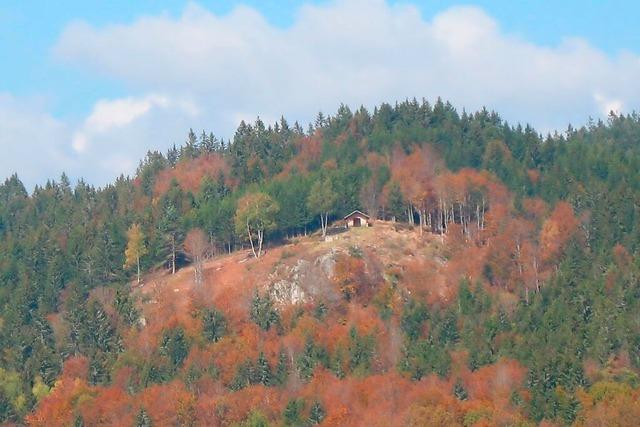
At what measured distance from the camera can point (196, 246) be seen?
12088 centimetres

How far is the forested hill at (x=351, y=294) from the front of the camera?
95.4 metres

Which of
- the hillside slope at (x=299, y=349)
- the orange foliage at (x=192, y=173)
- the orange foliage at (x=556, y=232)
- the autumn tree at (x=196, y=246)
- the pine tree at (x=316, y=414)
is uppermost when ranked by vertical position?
the orange foliage at (x=192, y=173)

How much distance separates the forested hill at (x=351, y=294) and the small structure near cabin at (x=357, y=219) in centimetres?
91

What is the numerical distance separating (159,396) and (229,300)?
1357 cm

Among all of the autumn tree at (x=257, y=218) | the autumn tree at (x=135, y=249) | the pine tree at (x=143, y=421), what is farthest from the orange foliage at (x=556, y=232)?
the pine tree at (x=143, y=421)

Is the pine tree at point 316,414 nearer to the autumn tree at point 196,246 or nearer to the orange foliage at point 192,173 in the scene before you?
the autumn tree at point 196,246

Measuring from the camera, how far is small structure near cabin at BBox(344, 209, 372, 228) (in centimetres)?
12494

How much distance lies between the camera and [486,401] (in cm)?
9194

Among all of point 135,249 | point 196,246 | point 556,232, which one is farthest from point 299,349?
point 556,232

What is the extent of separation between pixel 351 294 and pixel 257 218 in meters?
14.5

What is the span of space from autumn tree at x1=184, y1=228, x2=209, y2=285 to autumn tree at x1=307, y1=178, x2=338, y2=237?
10.8 m

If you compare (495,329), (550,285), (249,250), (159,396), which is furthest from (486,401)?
(249,250)

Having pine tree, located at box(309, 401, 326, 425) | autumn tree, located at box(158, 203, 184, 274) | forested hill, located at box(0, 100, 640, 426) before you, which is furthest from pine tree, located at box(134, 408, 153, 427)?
autumn tree, located at box(158, 203, 184, 274)

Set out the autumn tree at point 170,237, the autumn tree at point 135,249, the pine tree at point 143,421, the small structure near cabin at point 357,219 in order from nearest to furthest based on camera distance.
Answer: the pine tree at point 143,421 → the autumn tree at point 135,249 → the autumn tree at point 170,237 → the small structure near cabin at point 357,219
